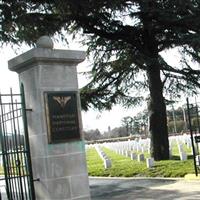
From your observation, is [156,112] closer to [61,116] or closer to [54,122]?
[61,116]

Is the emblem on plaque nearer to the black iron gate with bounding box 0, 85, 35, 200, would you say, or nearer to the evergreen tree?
the black iron gate with bounding box 0, 85, 35, 200

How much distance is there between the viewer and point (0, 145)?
7117 millimetres

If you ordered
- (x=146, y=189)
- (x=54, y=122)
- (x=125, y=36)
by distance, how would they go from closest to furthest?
(x=54, y=122)
(x=146, y=189)
(x=125, y=36)

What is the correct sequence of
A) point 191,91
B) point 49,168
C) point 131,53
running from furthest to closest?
1. point 191,91
2. point 131,53
3. point 49,168

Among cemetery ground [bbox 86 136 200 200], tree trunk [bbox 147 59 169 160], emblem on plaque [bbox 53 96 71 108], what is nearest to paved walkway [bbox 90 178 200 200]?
cemetery ground [bbox 86 136 200 200]

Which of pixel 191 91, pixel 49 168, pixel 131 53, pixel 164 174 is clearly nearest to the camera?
pixel 49 168

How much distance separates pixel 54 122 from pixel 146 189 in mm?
5972

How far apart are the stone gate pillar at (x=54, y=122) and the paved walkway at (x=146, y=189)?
4093mm

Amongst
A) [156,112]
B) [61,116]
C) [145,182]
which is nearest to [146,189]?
[145,182]

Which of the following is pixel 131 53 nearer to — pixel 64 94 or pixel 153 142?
pixel 153 142

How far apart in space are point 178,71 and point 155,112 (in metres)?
2.03

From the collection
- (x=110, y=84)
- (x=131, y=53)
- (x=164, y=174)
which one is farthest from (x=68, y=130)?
Answer: (x=110, y=84)

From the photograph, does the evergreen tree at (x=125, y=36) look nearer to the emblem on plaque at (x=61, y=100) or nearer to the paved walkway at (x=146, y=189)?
the paved walkway at (x=146, y=189)

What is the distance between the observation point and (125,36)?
18.3 m
